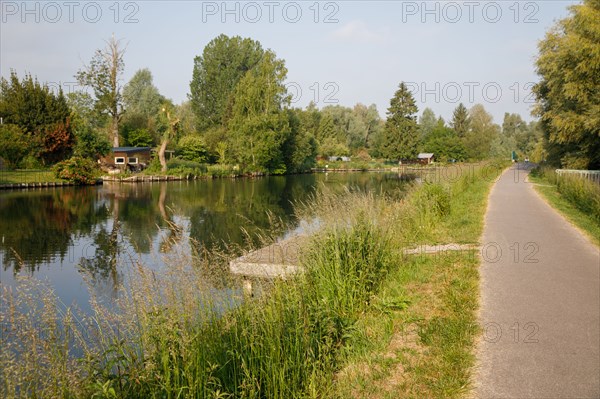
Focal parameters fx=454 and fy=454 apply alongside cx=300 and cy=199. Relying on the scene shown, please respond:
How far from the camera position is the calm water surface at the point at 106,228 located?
11.2 meters

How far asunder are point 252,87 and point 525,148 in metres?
71.9

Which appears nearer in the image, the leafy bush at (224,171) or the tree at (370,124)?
the leafy bush at (224,171)

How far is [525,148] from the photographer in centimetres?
10331

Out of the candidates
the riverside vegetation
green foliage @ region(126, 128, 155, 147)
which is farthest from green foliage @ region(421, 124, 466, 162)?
the riverside vegetation

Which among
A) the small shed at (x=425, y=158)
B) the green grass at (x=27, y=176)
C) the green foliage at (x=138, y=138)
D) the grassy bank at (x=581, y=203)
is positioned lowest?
the grassy bank at (x=581, y=203)

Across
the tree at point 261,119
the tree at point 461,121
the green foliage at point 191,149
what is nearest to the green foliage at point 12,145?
the green foliage at point 191,149

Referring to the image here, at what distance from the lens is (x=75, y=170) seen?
42.4m

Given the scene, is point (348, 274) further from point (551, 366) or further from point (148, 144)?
point (148, 144)

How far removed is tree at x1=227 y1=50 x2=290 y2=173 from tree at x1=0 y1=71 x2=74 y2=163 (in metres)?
20.5

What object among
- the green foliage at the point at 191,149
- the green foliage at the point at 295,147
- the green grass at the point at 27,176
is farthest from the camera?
the green foliage at the point at 295,147

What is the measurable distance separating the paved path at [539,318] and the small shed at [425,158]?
261 ft

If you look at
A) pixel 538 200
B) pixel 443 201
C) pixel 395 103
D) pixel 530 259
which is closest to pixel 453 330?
pixel 530 259

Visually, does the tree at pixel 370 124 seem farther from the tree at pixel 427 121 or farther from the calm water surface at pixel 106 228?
the calm water surface at pixel 106 228

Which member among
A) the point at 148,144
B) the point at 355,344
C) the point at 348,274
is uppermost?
the point at 148,144
